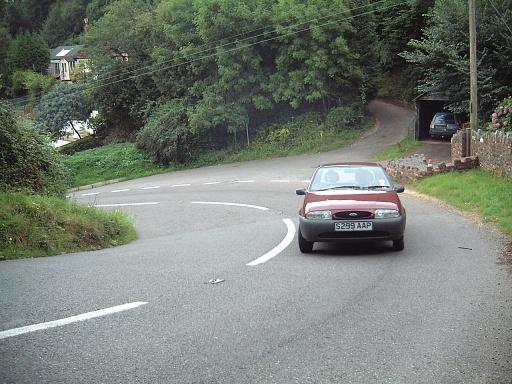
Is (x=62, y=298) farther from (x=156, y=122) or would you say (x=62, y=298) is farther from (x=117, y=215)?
(x=156, y=122)

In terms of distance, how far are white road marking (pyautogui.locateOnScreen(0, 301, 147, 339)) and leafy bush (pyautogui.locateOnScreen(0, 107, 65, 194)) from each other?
823 cm

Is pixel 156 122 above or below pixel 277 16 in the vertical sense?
below

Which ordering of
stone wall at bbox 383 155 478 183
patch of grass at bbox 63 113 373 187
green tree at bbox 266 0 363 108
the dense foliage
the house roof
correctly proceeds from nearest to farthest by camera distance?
stone wall at bbox 383 155 478 183 → green tree at bbox 266 0 363 108 → the dense foliage → patch of grass at bbox 63 113 373 187 → the house roof

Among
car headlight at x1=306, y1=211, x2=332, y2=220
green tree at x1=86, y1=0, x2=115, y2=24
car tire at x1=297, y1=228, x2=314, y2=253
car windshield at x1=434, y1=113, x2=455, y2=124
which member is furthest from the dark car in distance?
green tree at x1=86, y1=0, x2=115, y2=24

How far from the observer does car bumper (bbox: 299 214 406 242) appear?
9.74 meters

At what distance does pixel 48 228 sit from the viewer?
38.3 ft

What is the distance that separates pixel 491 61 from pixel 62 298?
25.6m

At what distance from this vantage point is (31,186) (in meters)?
14.4

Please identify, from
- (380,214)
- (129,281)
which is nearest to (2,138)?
(129,281)

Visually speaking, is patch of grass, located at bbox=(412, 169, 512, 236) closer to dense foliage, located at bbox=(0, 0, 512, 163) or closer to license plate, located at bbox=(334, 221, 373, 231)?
license plate, located at bbox=(334, 221, 373, 231)

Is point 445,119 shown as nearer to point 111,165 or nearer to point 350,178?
point 111,165

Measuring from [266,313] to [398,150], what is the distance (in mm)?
28944

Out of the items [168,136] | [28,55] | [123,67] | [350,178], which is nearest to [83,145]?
[123,67]

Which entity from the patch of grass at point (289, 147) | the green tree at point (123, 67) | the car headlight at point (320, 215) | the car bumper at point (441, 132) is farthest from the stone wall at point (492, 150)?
the green tree at point (123, 67)
